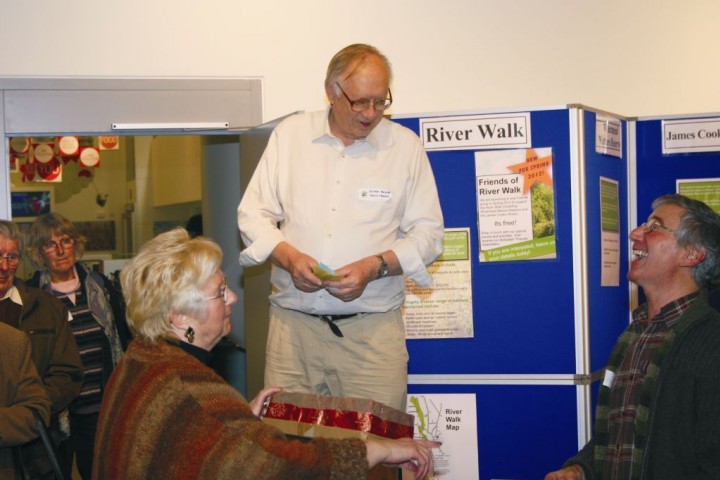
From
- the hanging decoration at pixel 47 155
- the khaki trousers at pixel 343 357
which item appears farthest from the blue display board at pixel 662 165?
the hanging decoration at pixel 47 155

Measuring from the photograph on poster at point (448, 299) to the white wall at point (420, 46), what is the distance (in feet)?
3.51

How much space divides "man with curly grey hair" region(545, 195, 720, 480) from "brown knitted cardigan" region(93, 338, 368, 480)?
1055 mm

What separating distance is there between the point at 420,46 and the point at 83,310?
2.20m

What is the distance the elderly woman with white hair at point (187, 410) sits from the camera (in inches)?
73.4

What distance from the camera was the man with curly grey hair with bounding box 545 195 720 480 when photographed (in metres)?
2.54

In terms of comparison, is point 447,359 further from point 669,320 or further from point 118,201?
point 118,201

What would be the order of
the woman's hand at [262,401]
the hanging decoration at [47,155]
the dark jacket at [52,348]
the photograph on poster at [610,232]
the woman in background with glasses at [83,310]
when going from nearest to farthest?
the woman's hand at [262,401], the dark jacket at [52,348], the photograph on poster at [610,232], the woman in background with glasses at [83,310], the hanging decoration at [47,155]

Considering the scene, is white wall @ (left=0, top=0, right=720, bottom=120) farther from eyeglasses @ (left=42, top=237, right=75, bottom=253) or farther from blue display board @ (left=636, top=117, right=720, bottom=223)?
eyeglasses @ (left=42, top=237, right=75, bottom=253)

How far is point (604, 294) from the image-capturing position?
402 cm

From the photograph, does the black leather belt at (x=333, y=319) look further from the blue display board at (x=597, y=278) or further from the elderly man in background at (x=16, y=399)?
the blue display board at (x=597, y=278)

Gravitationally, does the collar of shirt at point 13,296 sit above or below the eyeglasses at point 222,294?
below

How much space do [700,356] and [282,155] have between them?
1.48 meters

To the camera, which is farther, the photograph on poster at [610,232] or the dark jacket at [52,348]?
the photograph on poster at [610,232]

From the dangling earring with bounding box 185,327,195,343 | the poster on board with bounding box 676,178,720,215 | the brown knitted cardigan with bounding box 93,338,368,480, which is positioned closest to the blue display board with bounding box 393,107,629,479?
the poster on board with bounding box 676,178,720,215
